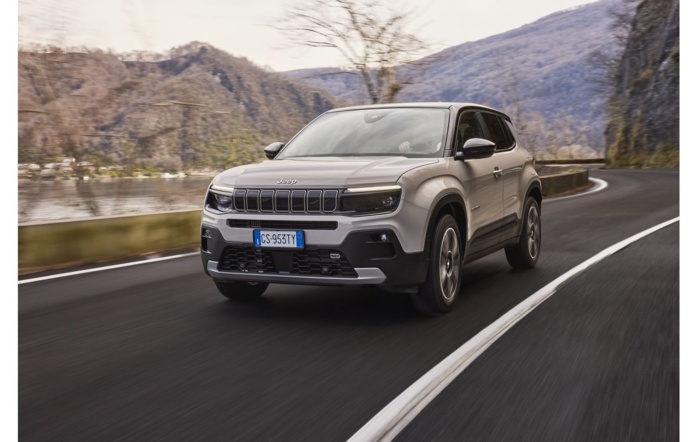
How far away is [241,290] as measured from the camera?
23.2 feet

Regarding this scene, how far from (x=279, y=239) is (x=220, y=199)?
2.54 feet

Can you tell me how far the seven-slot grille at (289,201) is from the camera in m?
5.90

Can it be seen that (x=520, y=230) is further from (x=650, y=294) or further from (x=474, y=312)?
(x=474, y=312)

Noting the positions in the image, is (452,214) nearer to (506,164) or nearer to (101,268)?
(506,164)

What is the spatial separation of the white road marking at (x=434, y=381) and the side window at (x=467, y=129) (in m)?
1.56

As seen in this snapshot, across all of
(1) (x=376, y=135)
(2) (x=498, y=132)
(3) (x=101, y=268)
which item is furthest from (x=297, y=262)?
(3) (x=101, y=268)

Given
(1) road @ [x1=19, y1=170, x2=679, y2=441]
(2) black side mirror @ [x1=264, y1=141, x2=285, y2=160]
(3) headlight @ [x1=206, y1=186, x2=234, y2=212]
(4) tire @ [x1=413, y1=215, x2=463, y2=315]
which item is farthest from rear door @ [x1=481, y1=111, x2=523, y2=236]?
(3) headlight @ [x1=206, y1=186, x2=234, y2=212]

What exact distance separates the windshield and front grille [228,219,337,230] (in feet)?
4.14

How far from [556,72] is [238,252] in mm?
184505

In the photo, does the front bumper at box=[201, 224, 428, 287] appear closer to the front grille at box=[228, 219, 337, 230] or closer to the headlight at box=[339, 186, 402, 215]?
the front grille at box=[228, 219, 337, 230]

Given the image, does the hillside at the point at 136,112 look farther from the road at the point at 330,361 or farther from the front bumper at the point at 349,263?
the front bumper at the point at 349,263

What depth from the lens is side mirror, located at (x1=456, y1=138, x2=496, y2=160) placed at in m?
6.73

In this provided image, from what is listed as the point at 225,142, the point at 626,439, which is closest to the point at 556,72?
the point at 225,142

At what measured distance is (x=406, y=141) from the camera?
703 cm
